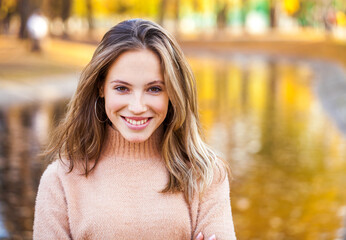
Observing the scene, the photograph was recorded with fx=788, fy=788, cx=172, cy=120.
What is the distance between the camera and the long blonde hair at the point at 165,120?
2.65 metres

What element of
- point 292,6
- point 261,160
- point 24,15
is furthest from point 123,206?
point 292,6

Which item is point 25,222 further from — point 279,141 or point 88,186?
point 279,141

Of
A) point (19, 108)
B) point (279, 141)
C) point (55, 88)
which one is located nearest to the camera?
point (279, 141)

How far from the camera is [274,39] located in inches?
1997

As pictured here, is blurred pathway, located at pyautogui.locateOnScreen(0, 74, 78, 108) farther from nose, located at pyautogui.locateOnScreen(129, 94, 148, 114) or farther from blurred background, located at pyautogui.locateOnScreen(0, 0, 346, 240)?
nose, located at pyautogui.locateOnScreen(129, 94, 148, 114)

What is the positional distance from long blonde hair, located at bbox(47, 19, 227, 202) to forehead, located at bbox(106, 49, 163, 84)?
0.02 metres

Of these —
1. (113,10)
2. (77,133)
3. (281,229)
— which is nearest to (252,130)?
(281,229)

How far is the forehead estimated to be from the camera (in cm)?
262

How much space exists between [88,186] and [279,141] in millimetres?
10220

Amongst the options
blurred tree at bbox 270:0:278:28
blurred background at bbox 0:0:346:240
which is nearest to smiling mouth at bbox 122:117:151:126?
blurred background at bbox 0:0:346:240

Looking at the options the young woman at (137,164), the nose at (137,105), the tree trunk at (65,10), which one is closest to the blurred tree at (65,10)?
the tree trunk at (65,10)

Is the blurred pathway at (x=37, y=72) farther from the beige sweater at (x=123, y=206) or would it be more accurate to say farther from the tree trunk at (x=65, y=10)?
the tree trunk at (x=65, y=10)

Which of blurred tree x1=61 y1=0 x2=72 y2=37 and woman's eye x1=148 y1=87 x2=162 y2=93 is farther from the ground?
blurred tree x1=61 y1=0 x2=72 y2=37

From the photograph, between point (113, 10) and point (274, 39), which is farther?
point (113, 10)
